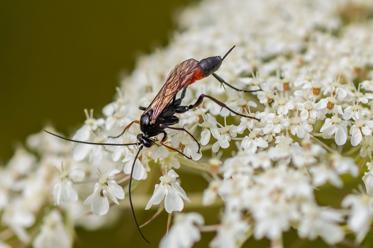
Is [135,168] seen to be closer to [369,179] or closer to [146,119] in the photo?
[146,119]

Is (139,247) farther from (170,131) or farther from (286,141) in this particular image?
(286,141)

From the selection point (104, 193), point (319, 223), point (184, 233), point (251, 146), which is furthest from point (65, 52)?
point (319, 223)

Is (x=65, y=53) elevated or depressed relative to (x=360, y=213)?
elevated

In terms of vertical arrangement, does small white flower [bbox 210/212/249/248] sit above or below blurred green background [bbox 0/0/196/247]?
below

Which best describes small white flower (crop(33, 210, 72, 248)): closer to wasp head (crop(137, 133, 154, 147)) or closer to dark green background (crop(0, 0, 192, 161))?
wasp head (crop(137, 133, 154, 147))

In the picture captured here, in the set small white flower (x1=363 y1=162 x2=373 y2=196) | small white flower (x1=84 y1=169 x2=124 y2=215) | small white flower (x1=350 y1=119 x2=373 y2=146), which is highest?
small white flower (x1=84 y1=169 x2=124 y2=215)

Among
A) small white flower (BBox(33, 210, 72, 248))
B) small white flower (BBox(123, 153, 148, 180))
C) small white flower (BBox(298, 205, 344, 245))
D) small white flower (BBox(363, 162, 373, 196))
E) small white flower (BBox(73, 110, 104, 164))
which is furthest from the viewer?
small white flower (BBox(33, 210, 72, 248))

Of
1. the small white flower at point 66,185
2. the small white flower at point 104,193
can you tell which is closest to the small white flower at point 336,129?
the small white flower at point 104,193

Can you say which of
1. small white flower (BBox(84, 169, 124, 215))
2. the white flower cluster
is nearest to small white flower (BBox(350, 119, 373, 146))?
the white flower cluster
